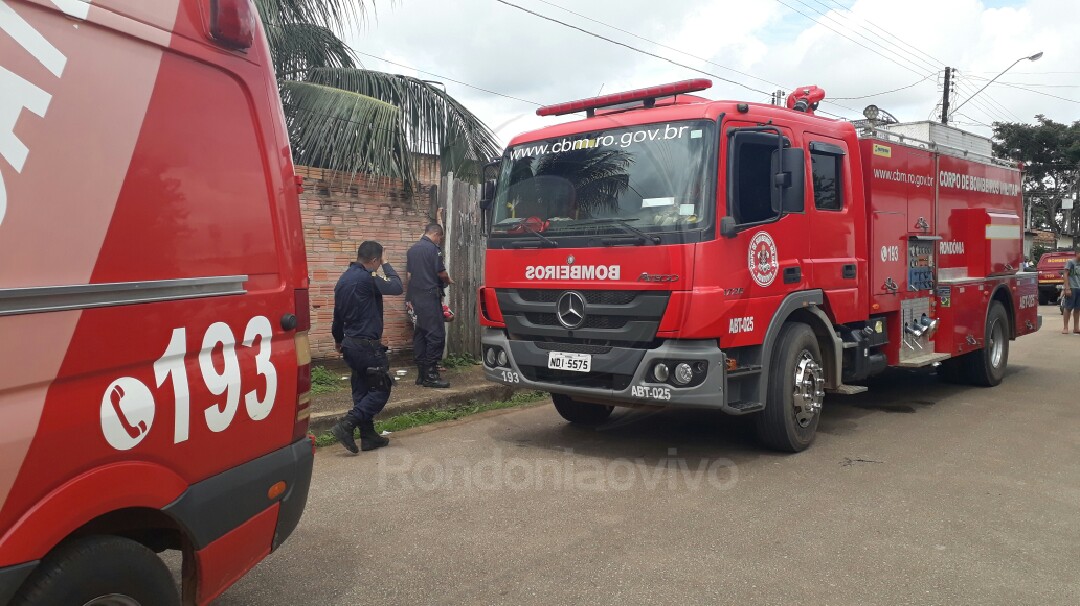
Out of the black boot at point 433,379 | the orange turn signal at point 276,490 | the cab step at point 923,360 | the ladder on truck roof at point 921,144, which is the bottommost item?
the black boot at point 433,379

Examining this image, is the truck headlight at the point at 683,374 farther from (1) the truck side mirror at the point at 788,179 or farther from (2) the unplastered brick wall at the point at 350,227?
(2) the unplastered brick wall at the point at 350,227

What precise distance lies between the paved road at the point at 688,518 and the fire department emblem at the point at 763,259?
140 centimetres

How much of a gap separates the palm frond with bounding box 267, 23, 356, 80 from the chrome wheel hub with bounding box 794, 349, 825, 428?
278 inches

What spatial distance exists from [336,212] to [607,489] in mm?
4709

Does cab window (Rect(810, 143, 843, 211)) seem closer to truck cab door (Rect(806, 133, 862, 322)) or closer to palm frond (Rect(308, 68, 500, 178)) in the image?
truck cab door (Rect(806, 133, 862, 322))

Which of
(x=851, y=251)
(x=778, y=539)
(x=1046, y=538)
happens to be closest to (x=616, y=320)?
(x=778, y=539)

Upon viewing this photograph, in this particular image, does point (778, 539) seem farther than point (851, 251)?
No

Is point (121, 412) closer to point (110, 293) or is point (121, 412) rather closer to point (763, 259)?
point (110, 293)

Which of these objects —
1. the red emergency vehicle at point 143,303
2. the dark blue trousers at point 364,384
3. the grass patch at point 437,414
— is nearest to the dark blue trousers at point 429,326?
the grass patch at point 437,414

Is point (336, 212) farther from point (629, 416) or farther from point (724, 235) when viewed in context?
point (724, 235)

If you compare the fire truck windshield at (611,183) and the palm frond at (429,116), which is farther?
the palm frond at (429,116)

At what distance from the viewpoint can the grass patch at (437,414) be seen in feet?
23.5

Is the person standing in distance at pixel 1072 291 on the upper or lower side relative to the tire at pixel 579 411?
upper

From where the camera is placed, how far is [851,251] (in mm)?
6945
